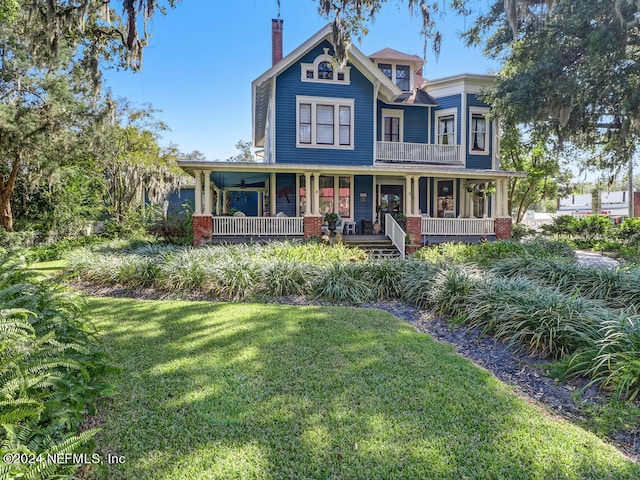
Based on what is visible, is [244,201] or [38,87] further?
[244,201]

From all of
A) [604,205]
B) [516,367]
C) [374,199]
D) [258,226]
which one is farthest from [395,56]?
[604,205]

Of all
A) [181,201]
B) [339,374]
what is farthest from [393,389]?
[181,201]

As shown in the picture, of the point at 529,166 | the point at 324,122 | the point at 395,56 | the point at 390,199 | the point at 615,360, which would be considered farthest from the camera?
the point at 529,166

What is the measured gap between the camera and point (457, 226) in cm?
1468

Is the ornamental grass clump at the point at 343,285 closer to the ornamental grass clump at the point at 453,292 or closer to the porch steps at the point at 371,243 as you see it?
the ornamental grass clump at the point at 453,292

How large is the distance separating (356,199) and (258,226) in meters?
4.88

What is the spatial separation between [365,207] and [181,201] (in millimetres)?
15307

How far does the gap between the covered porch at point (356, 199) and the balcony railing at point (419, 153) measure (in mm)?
770

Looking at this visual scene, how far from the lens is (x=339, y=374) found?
370 cm

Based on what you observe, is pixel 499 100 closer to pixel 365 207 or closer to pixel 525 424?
pixel 365 207

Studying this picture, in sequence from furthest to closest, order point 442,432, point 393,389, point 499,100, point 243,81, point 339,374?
point 243,81, point 499,100, point 339,374, point 393,389, point 442,432

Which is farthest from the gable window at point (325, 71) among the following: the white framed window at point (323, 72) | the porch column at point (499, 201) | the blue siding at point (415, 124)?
the porch column at point (499, 201)

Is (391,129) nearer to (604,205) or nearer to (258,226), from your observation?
(258,226)

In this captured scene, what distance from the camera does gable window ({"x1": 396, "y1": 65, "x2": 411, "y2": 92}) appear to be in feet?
57.2
